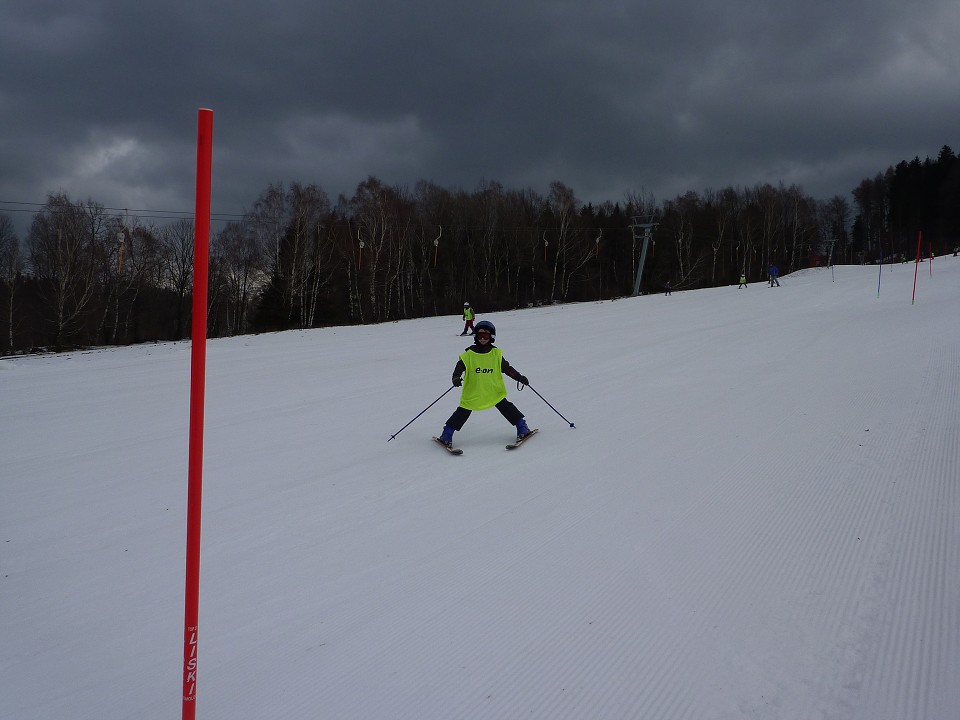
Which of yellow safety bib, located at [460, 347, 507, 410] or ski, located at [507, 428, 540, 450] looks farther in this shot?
yellow safety bib, located at [460, 347, 507, 410]

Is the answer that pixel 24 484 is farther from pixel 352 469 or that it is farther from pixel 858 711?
pixel 858 711

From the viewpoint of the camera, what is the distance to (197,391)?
6.82ft

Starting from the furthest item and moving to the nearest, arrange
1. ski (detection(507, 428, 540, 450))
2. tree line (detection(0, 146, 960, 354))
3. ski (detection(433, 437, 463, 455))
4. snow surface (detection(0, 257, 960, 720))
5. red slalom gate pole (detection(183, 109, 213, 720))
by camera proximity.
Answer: tree line (detection(0, 146, 960, 354)), ski (detection(507, 428, 540, 450)), ski (detection(433, 437, 463, 455)), snow surface (detection(0, 257, 960, 720)), red slalom gate pole (detection(183, 109, 213, 720))

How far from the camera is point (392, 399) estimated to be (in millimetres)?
10195

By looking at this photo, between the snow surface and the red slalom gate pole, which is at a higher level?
the red slalom gate pole

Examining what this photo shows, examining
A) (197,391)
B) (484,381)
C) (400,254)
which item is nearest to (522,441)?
(484,381)

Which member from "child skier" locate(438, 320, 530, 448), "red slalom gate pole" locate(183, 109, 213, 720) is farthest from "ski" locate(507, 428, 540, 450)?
"red slalom gate pole" locate(183, 109, 213, 720)

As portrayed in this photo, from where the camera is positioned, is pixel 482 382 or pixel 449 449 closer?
pixel 449 449

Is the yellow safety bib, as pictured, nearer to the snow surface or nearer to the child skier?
the child skier

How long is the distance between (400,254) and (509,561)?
4142cm

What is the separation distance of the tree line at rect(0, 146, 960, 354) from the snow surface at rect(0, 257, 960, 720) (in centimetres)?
2777

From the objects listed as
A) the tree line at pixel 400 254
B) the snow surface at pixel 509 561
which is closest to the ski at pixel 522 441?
the snow surface at pixel 509 561

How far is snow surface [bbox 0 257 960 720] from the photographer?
8.95 ft

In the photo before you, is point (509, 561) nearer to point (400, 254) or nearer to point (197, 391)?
point (197, 391)
